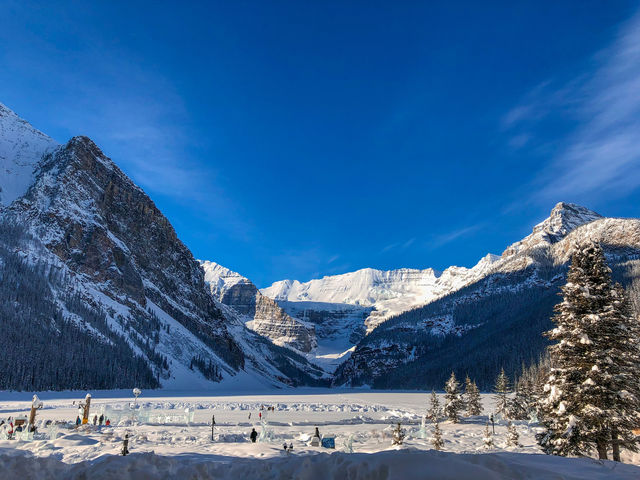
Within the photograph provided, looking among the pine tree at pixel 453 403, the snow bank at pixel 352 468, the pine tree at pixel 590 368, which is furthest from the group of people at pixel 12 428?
the pine tree at pixel 453 403

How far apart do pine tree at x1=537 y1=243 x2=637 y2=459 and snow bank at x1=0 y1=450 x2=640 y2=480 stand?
8.50 m

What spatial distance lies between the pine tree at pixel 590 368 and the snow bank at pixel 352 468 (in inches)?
335

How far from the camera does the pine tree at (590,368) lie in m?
17.6

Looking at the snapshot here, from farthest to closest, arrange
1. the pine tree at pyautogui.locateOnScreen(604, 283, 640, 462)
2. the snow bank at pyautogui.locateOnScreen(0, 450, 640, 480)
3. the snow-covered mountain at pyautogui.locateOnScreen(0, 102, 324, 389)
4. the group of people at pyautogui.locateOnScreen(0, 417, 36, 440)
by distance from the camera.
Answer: the snow-covered mountain at pyautogui.locateOnScreen(0, 102, 324, 389) → the group of people at pyautogui.locateOnScreen(0, 417, 36, 440) → the pine tree at pyautogui.locateOnScreen(604, 283, 640, 462) → the snow bank at pyautogui.locateOnScreen(0, 450, 640, 480)

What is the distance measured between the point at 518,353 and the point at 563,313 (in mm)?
144979

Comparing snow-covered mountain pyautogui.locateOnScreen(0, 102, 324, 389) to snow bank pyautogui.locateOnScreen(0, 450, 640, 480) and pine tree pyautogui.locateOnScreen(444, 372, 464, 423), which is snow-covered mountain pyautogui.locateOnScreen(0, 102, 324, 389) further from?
snow bank pyautogui.locateOnScreen(0, 450, 640, 480)

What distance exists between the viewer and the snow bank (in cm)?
834

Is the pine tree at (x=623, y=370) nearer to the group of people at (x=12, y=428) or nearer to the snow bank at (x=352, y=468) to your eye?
the snow bank at (x=352, y=468)

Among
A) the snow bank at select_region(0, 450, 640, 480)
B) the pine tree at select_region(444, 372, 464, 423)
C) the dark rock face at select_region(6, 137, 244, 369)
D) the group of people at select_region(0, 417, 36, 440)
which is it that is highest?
the dark rock face at select_region(6, 137, 244, 369)

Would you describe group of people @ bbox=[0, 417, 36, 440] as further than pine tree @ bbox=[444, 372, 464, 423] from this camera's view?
No

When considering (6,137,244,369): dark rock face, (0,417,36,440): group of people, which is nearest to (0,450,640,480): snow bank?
(0,417,36,440): group of people

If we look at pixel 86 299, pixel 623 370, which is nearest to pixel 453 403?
pixel 623 370

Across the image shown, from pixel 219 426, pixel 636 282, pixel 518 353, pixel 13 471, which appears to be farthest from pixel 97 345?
pixel 636 282

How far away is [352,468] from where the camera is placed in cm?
893
